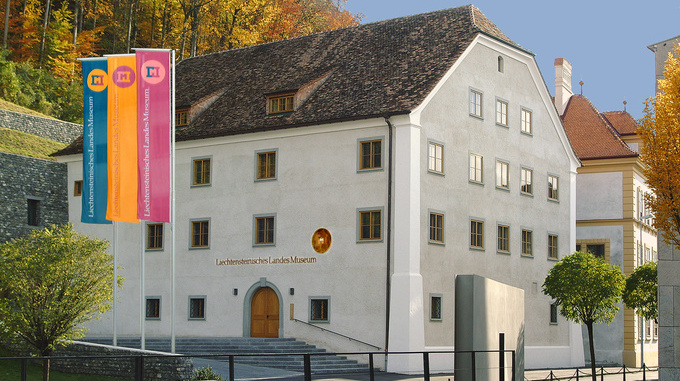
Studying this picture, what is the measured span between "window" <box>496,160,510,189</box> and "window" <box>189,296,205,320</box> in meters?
13.0

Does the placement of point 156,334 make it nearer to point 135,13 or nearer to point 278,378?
point 278,378

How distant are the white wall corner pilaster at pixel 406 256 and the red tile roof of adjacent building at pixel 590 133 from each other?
19.9 meters

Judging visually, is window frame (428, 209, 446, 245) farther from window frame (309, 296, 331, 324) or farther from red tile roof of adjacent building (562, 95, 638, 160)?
red tile roof of adjacent building (562, 95, 638, 160)

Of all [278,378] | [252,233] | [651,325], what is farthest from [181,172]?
[651,325]

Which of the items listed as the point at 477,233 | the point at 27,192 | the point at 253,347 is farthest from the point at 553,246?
the point at 27,192

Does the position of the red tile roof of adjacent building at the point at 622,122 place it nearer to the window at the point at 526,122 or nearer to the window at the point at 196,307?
the window at the point at 526,122

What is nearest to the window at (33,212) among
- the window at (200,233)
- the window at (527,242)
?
the window at (200,233)

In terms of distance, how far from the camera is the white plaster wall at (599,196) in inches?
2057

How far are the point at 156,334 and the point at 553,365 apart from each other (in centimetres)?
1701

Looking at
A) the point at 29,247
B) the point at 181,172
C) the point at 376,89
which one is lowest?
the point at 29,247

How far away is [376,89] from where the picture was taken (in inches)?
1510

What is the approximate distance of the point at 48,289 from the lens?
31.9m

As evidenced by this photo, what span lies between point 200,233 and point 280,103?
634 cm

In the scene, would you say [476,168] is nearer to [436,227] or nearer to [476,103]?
[476,103]
